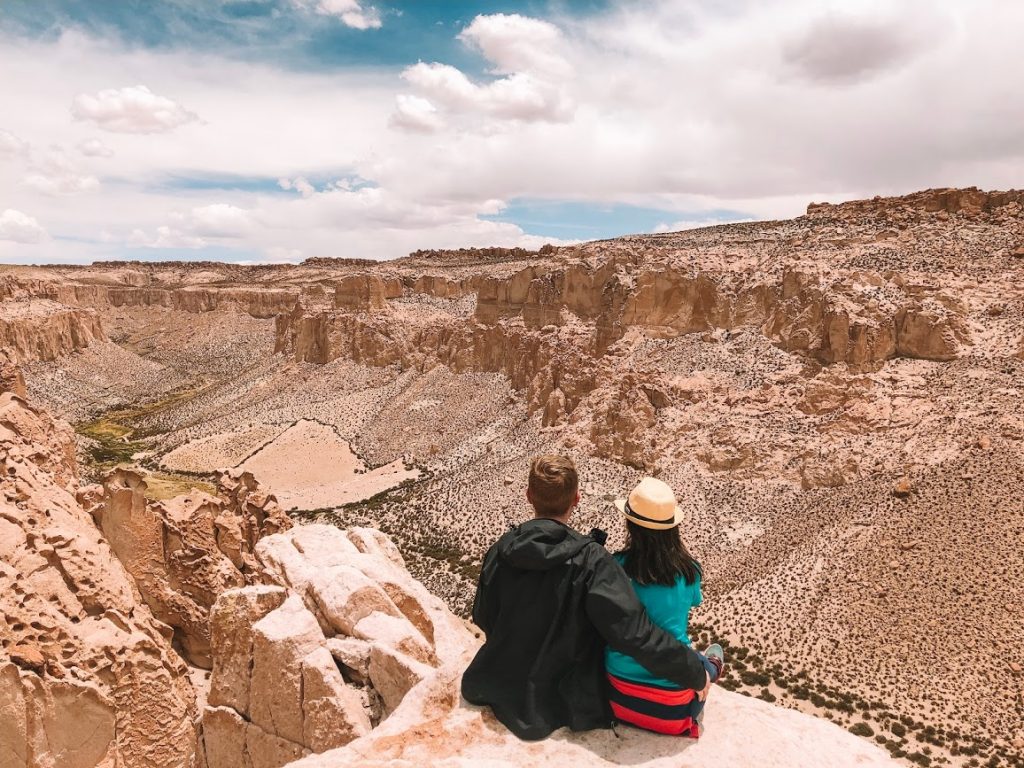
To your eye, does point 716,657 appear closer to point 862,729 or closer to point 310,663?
point 310,663

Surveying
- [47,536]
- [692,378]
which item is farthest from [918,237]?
[47,536]

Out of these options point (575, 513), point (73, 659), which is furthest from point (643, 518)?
point (575, 513)

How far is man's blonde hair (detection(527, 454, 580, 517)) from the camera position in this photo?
16.1 ft

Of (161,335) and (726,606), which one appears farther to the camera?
(161,335)

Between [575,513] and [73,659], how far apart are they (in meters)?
27.0

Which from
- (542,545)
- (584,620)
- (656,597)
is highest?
(542,545)

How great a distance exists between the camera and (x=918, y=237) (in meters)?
39.6

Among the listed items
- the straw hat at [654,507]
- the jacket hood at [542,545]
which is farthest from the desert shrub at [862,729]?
the jacket hood at [542,545]

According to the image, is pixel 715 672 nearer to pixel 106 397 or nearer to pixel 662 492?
pixel 662 492

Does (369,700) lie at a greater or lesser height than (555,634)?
lesser

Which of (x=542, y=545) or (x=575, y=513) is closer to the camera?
(x=542, y=545)

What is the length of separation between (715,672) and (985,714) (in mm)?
17274

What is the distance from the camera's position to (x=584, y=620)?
16.3 feet

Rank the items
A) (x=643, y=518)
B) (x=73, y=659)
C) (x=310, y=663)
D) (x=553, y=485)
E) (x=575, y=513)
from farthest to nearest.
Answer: (x=575, y=513) < (x=73, y=659) < (x=310, y=663) < (x=643, y=518) < (x=553, y=485)
